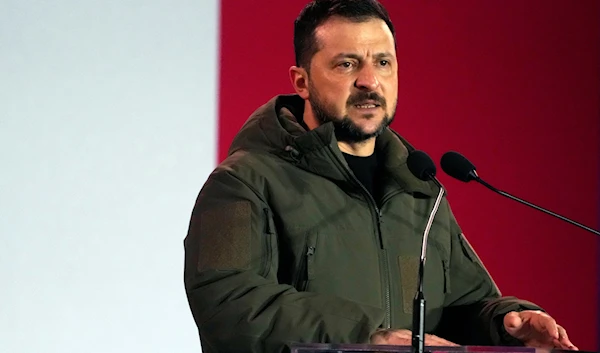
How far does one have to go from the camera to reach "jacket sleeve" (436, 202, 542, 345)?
201 cm

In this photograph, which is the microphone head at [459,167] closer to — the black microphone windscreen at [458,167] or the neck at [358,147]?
the black microphone windscreen at [458,167]

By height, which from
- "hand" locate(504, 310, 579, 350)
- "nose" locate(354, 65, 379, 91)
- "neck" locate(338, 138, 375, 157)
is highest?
"nose" locate(354, 65, 379, 91)

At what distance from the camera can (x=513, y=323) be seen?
6.17ft

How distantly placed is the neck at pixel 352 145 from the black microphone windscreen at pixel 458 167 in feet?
1.17

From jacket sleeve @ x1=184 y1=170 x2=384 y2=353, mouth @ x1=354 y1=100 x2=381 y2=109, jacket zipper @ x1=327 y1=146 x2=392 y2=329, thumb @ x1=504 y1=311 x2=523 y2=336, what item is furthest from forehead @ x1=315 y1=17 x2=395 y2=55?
thumb @ x1=504 y1=311 x2=523 y2=336

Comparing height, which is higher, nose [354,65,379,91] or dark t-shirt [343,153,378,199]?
nose [354,65,379,91]

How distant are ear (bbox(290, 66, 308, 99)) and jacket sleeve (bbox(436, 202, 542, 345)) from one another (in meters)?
0.42

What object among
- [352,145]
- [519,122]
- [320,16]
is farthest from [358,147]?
[519,122]

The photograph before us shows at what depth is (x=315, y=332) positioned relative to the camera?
1.79 metres

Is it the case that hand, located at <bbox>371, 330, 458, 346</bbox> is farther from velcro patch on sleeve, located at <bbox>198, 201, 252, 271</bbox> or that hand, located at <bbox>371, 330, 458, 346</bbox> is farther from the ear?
the ear

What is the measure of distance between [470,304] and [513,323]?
0.27 m

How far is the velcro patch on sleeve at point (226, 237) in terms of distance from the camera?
1892mm

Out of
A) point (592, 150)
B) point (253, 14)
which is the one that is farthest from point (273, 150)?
point (592, 150)

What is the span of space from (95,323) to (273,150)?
0.73 m
